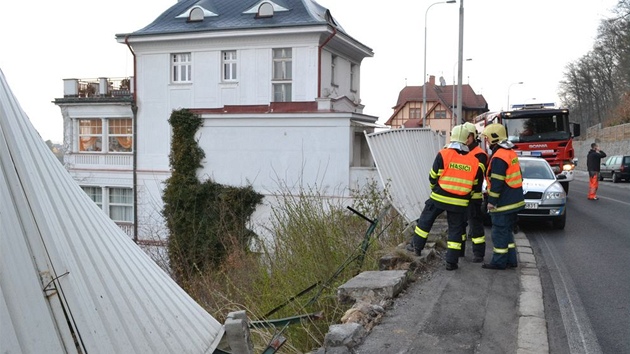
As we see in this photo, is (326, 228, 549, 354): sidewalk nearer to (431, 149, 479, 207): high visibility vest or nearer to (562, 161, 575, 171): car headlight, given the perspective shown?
(431, 149, 479, 207): high visibility vest

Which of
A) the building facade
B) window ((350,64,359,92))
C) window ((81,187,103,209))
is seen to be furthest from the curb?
the building facade

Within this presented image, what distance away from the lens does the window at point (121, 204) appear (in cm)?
3375

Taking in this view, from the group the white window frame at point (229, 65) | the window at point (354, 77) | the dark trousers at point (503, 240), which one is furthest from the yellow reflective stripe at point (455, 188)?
the window at point (354, 77)

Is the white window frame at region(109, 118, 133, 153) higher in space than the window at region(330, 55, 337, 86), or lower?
lower

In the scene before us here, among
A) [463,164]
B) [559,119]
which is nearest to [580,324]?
[463,164]

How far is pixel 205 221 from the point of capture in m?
25.1

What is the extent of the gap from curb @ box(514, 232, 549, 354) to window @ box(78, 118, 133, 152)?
29415mm

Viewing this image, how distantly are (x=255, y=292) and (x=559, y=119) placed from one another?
16.3 meters

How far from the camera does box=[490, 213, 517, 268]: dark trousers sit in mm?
7695

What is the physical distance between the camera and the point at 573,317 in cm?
588

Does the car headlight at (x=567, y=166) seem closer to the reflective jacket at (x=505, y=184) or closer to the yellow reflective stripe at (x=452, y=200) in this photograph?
the reflective jacket at (x=505, y=184)

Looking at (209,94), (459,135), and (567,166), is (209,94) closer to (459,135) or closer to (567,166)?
(567,166)

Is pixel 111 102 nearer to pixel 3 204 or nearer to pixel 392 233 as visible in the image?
pixel 392 233

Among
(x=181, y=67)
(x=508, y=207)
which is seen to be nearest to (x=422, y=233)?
(x=508, y=207)
